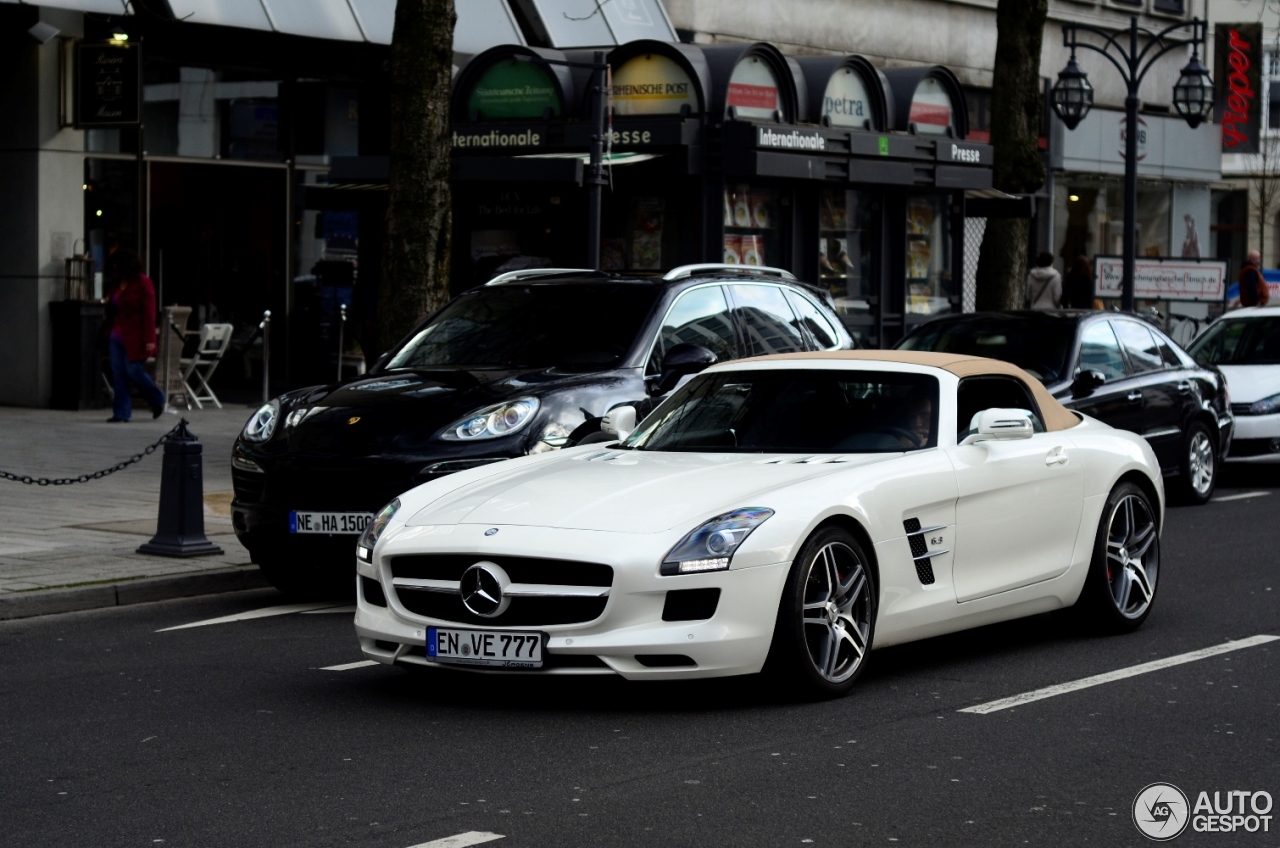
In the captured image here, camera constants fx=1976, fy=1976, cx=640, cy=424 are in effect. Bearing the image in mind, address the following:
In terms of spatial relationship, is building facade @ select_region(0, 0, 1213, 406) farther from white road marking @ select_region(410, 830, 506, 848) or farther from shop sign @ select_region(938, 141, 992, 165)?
white road marking @ select_region(410, 830, 506, 848)

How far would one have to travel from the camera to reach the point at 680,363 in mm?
10703

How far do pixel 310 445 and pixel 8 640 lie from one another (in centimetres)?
181

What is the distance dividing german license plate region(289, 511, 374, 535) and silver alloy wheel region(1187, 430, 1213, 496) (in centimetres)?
819

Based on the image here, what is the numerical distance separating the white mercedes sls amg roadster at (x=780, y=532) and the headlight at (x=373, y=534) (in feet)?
0.06

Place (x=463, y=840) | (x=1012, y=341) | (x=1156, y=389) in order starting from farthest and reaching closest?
1. (x=1156, y=389)
2. (x=1012, y=341)
3. (x=463, y=840)

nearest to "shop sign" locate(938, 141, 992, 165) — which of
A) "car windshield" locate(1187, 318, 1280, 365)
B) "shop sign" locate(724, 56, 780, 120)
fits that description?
"shop sign" locate(724, 56, 780, 120)

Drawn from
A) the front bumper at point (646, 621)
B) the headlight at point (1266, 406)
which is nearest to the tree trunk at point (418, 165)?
the headlight at point (1266, 406)

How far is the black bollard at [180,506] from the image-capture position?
11.5 metres

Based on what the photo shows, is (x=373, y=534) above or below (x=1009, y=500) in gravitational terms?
below

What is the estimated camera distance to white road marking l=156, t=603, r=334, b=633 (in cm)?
975

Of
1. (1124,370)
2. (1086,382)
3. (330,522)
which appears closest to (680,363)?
(330,522)

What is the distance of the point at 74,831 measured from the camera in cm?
565

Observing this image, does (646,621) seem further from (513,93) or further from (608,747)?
(513,93)

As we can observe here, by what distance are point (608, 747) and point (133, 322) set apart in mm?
14365
